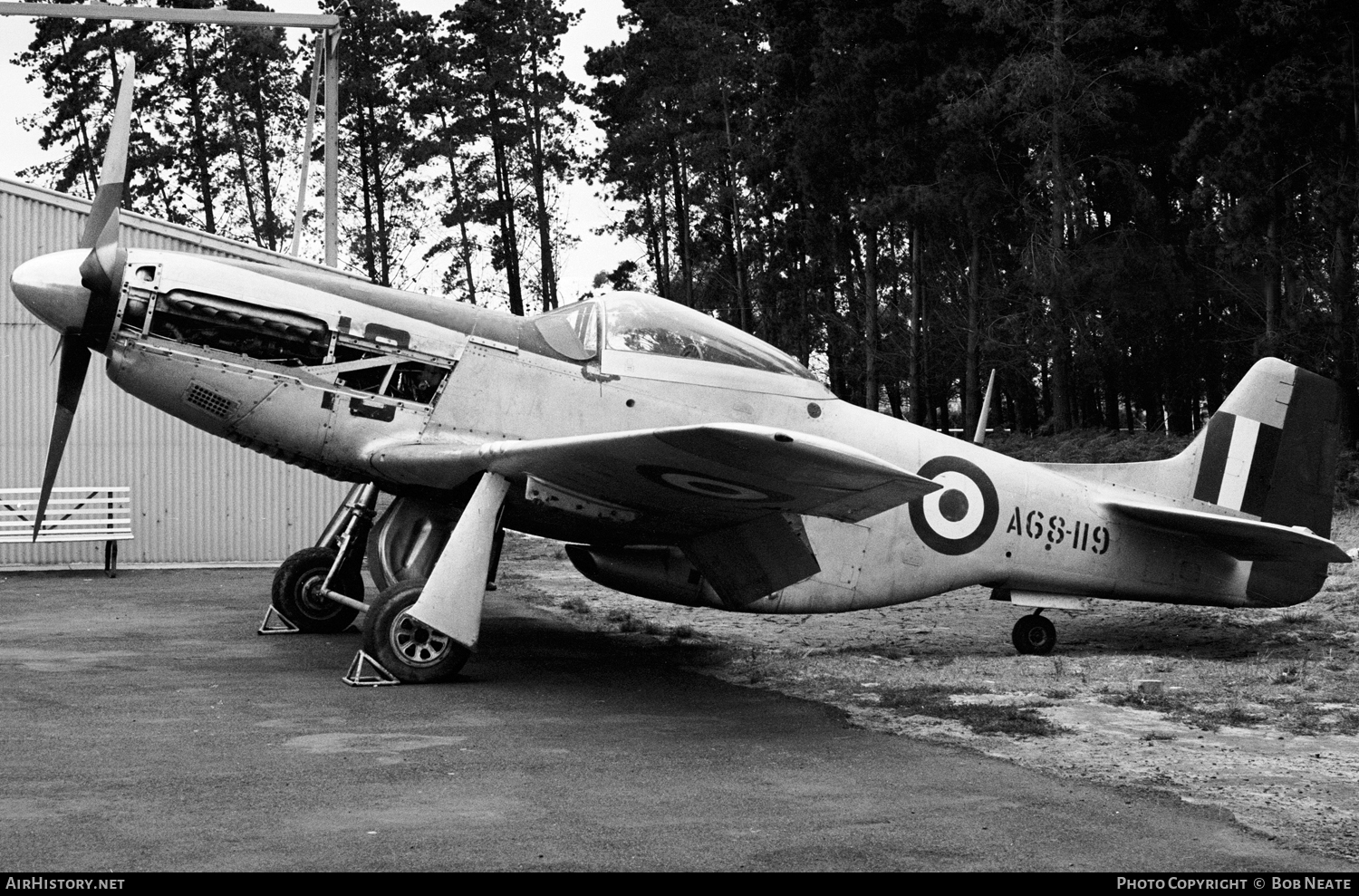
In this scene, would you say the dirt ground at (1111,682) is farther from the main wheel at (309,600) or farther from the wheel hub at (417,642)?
the main wheel at (309,600)

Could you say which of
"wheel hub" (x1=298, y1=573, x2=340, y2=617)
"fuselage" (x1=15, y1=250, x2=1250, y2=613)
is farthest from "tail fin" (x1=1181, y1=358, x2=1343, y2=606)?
"wheel hub" (x1=298, y1=573, x2=340, y2=617)

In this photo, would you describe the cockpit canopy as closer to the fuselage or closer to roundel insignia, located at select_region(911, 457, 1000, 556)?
the fuselage

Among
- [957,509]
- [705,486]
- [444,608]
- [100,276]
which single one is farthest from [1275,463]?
[100,276]

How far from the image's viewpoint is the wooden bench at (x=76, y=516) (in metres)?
15.3

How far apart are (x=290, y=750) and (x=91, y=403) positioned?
11613mm

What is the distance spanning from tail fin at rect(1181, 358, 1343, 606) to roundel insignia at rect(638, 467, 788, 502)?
496cm

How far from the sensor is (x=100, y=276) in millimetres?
8477

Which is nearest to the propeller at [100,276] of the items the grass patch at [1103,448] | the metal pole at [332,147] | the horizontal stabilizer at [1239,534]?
the metal pole at [332,147]

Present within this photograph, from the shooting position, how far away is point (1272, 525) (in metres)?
9.95

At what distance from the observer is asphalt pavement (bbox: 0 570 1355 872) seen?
4457mm

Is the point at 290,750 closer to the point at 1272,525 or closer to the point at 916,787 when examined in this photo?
the point at 916,787

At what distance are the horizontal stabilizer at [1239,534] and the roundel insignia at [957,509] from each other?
1030mm

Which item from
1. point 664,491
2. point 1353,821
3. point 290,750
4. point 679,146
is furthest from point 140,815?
point 679,146

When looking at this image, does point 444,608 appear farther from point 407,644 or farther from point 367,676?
point 367,676
